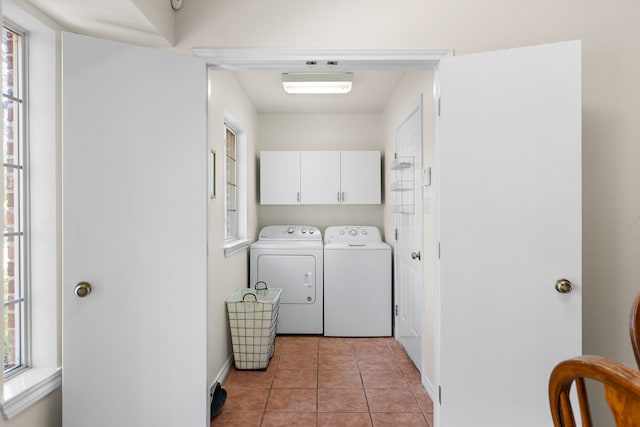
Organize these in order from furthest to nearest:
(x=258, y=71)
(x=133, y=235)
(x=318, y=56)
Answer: (x=258, y=71), (x=318, y=56), (x=133, y=235)

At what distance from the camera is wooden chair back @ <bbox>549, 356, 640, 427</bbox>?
0.51 meters

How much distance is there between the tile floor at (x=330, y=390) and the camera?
2299mm

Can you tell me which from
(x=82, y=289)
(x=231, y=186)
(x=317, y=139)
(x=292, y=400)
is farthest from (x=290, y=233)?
(x=82, y=289)

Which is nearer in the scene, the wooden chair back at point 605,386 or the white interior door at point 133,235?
the wooden chair back at point 605,386

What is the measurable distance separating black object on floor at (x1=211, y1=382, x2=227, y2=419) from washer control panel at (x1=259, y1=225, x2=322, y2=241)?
2137mm

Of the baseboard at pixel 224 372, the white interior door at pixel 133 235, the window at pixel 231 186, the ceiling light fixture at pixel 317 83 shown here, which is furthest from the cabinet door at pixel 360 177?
the white interior door at pixel 133 235

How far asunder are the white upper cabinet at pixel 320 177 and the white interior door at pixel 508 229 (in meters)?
2.54

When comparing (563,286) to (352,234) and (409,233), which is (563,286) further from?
(352,234)

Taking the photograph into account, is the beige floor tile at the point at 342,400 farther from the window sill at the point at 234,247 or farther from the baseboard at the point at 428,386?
the window sill at the point at 234,247

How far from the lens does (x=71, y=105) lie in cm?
167

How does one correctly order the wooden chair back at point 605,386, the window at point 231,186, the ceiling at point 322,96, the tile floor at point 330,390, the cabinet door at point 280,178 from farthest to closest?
the cabinet door at point 280,178 → the window at point 231,186 → the ceiling at point 322,96 → the tile floor at point 330,390 → the wooden chair back at point 605,386

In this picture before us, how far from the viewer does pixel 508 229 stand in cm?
174

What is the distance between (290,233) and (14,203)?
299 cm

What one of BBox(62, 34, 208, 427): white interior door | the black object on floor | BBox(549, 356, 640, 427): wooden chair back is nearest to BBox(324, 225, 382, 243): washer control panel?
the black object on floor
